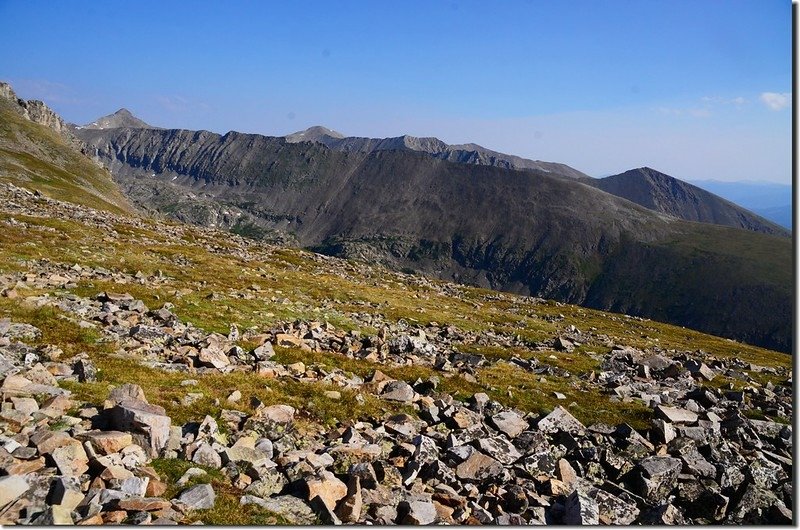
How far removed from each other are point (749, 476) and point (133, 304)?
1160 inches

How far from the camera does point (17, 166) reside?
131 m

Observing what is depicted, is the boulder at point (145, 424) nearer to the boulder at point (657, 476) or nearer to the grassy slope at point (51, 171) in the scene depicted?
the boulder at point (657, 476)

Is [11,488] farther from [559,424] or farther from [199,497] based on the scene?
[559,424]

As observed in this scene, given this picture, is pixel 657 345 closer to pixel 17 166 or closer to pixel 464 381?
pixel 464 381

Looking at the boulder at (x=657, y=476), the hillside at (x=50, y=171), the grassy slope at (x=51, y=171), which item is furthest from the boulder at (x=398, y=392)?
the hillside at (x=50, y=171)

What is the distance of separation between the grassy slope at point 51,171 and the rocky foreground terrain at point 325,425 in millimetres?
95782

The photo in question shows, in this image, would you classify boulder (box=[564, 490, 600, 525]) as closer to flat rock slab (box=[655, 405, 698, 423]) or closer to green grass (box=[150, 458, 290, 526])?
green grass (box=[150, 458, 290, 526])

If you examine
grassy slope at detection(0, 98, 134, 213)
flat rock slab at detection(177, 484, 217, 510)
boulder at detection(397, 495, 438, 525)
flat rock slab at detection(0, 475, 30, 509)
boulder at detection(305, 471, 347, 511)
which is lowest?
boulder at detection(397, 495, 438, 525)

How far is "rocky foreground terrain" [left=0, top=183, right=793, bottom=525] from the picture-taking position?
1176 cm

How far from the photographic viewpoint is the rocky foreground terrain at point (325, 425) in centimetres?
1176

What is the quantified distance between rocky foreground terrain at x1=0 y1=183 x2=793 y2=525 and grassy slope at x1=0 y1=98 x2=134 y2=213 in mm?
95782

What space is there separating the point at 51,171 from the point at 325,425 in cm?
16729

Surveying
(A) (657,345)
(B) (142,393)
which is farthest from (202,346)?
(A) (657,345)

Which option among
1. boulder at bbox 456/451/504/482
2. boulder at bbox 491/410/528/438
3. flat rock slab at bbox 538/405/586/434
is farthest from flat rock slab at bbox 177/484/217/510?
flat rock slab at bbox 538/405/586/434
